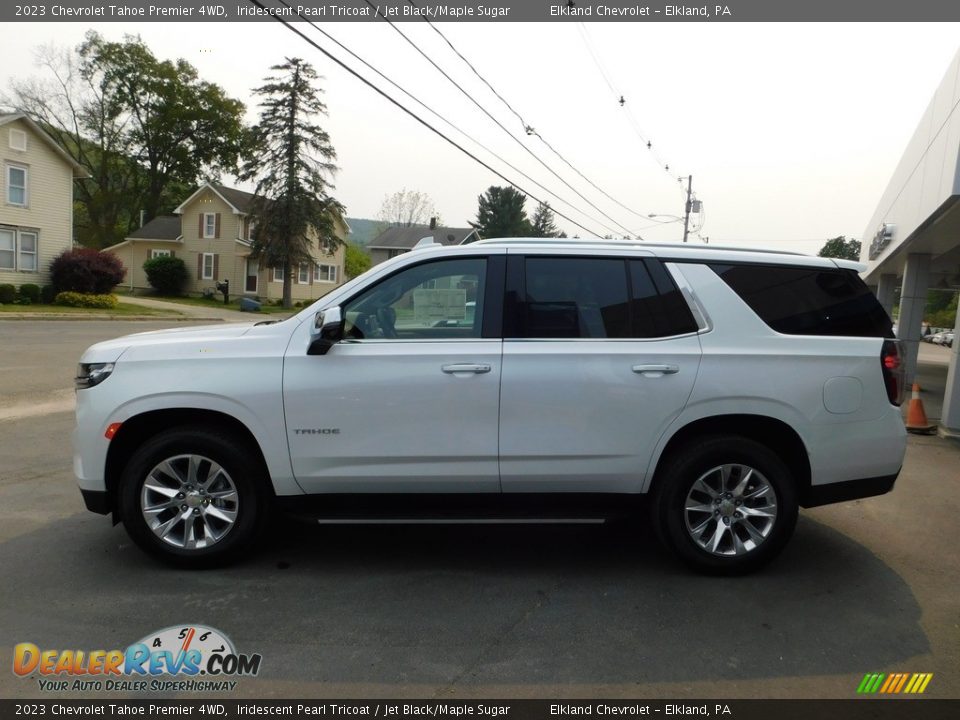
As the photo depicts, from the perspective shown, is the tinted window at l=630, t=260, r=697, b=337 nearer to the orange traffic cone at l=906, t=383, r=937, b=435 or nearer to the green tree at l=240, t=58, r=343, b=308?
the orange traffic cone at l=906, t=383, r=937, b=435

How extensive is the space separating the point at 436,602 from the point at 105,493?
2097 mm

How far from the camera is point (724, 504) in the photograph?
440cm

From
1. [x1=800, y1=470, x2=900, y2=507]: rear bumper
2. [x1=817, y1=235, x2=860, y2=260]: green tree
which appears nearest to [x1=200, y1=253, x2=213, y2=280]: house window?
[x1=800, y1=470, x2=900, y2=507]: rear bumper

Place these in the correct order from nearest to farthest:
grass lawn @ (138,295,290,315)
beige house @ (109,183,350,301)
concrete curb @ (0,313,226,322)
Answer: concrete curb @ (0,313,226,322) → grass lawn @ (138,295,290,315) → beige house @ (109,183,350,301)

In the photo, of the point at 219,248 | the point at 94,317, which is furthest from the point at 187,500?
the point at 219,248

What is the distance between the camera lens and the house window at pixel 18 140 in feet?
105

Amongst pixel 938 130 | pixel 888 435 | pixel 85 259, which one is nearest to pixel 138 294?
pixel 85 259

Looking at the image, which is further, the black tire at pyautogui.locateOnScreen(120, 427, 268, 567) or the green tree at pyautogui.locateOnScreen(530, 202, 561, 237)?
the green tree at pyautogui.locateOnScreen(530, 202, 561, 237)

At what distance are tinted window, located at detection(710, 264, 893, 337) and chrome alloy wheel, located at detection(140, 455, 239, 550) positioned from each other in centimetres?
335

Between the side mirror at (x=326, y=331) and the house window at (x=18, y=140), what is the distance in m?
35.4

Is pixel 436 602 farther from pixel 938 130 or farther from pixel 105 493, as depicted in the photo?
pixel 938 130

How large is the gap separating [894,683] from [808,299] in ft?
7.40

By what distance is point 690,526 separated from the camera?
173 inches

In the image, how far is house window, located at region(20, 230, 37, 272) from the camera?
3269 cm
